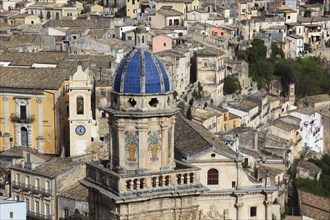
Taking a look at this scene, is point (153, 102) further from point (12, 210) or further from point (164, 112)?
point (12, 210)

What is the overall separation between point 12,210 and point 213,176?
26.3ft

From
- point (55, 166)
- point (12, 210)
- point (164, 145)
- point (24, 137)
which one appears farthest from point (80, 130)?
point (164, 145)

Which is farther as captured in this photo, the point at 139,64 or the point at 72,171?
the point at 72,171

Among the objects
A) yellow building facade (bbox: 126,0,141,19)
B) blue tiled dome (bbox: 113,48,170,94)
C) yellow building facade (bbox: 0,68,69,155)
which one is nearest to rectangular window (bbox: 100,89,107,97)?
yellow building facade (bbox: 0,68,69,155)

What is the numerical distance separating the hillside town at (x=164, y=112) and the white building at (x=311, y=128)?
0.39 feet

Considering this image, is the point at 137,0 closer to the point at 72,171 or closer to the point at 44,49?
the point at 44,49

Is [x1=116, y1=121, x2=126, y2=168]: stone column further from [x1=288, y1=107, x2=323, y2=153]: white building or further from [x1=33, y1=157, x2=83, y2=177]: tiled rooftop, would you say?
[x1=288, y1=107, x2=323, y2=153]: white building

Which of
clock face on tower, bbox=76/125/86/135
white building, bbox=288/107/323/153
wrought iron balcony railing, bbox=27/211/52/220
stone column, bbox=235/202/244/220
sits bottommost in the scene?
white building, bbox=288/107/323/153

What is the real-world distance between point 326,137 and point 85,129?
73.7 ft

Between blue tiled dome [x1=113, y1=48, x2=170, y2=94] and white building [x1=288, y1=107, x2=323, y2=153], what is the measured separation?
1481 inches

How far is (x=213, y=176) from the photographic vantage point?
30.6 meters

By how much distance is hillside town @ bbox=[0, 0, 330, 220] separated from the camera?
18656mm

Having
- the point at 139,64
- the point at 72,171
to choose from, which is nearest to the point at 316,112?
the point at 72,171

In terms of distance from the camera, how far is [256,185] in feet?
103
